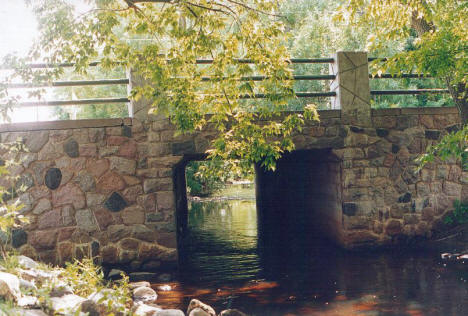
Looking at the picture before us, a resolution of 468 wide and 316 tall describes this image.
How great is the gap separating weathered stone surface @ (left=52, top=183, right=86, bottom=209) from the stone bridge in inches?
0.5

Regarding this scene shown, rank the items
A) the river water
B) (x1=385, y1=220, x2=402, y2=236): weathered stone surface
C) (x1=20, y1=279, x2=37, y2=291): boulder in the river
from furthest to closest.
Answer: (x1=385, y1=220, x2=402, y2=236): weathered stone surface → the river water → (x1=20, y1=279, x2=37, y2=291): boulder in the river

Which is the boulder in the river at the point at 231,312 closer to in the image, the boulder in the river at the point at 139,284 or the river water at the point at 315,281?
the river water at the point at 315,281

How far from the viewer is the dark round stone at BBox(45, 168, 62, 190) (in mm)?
6391

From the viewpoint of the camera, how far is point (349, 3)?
580 cm

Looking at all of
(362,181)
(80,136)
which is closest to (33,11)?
(80,136)

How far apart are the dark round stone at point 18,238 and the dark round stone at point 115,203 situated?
1.18 metres

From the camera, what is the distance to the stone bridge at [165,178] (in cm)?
638

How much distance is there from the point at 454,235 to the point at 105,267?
557cm

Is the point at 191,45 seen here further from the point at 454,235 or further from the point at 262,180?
the point at 262,180

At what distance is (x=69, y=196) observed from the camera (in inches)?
253

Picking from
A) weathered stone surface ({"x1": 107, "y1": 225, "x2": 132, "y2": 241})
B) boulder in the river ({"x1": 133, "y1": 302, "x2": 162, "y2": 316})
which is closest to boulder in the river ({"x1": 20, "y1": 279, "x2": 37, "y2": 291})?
boulder in the river ({"x1": 133, "y1": 302, "x2": 162, "y2": 316})

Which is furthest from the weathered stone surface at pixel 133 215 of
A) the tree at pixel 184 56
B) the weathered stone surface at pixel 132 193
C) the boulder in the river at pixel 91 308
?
the boulder in the river at pixel 91 308

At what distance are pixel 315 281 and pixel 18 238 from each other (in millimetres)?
4164

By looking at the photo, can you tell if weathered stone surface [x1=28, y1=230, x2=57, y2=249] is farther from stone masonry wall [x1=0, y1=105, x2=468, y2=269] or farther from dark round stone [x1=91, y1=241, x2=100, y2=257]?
dark round stone [x1=91, y1=241, x2=100, y2=257]
